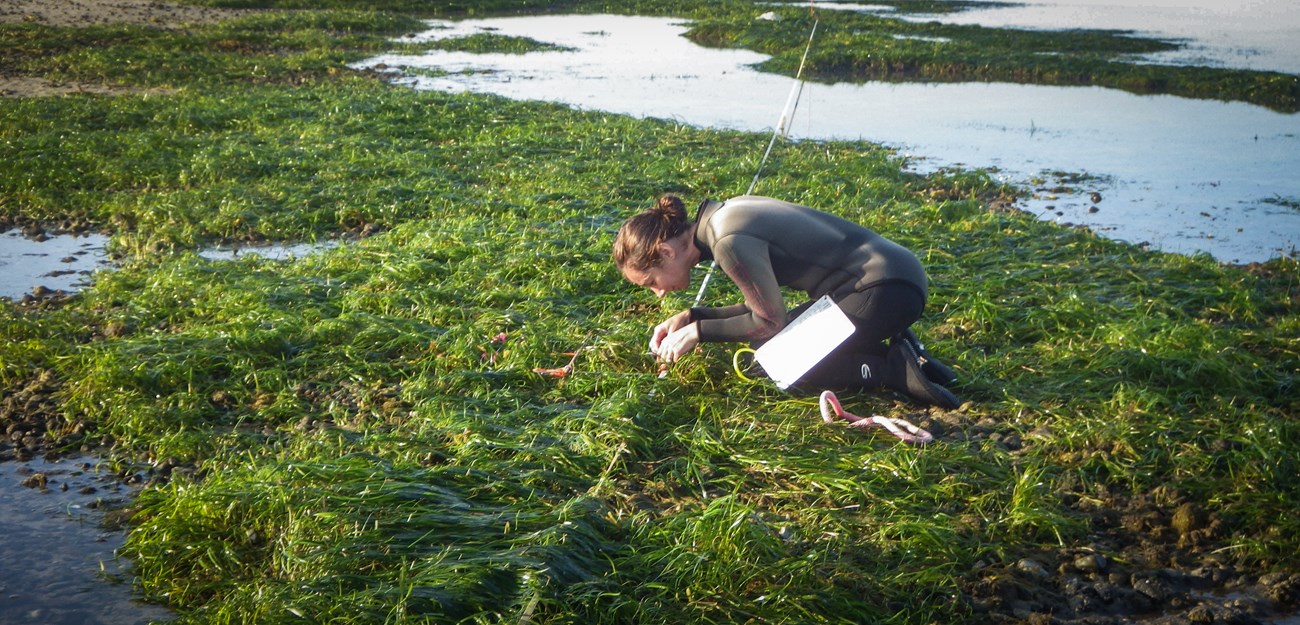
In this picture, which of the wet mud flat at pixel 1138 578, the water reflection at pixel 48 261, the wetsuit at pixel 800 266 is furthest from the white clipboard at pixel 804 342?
the water reflection at pixel 48 261

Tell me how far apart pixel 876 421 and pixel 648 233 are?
1388 millimetres

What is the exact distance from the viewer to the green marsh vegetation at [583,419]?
12.3 feet

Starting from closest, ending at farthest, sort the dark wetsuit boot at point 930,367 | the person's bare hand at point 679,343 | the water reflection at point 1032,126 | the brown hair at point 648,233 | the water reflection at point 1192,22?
the brown hair at point 648,233 < the person's bare hand at point 679,343 < the dark wetsuit boot at point 930,367 < the water reflection at point 1032,126 < the water reflection at point 1192,22

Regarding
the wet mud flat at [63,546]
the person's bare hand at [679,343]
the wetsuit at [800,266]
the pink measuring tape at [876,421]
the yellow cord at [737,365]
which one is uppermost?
the wetsuit at [800,266]

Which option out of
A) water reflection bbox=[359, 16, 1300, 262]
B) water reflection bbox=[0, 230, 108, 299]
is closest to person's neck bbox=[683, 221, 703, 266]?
water reflection bbox=[0, 230, 108, 299]

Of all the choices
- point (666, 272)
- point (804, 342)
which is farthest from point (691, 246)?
point (804, 342)

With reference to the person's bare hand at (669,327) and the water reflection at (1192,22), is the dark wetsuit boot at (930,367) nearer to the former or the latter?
the person's bare hand at (669,327)

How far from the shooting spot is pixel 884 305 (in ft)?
16.5

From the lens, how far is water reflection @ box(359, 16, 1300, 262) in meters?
10.1

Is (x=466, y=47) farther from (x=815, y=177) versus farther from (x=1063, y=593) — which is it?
(x=1063, y=593)

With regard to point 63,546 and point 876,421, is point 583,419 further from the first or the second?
point 63,546

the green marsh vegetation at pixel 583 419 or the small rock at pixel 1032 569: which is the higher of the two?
the green marsh vegetation at pixel 583 419

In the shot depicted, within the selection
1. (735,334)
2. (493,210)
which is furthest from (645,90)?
(735,334)

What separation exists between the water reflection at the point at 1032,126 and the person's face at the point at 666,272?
509 centimetres
